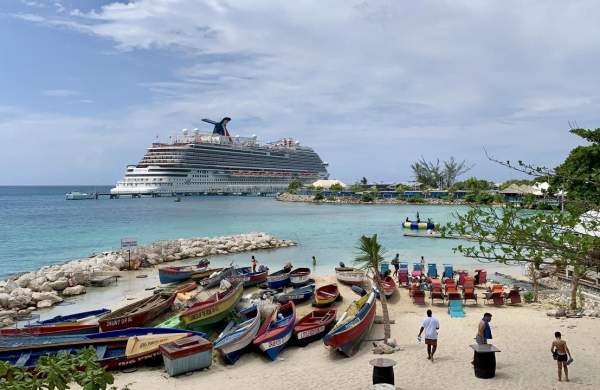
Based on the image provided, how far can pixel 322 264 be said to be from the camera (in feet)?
80.3

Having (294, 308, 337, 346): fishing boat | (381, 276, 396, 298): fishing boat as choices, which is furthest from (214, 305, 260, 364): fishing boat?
(381, 276, 396, 298): fishing boat

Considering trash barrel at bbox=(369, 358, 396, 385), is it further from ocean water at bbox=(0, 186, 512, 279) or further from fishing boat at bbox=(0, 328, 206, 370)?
ocean water at bbox=(0, 186, 512, 279)

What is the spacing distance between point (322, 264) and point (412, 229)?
743 inches

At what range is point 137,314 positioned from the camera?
12.3 metres

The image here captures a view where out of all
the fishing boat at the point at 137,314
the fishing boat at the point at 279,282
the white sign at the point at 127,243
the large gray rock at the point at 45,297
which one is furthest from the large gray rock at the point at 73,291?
the fishing boat at the point at 279,282

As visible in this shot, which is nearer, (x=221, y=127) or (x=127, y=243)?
(x=127, y=243)

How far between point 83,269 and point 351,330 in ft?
50.3

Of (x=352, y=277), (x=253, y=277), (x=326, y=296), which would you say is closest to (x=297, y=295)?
(x=326, y=296)

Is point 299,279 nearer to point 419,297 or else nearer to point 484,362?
point 419,297

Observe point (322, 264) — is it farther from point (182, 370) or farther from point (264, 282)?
point (182, 370)

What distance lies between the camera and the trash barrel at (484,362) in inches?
323

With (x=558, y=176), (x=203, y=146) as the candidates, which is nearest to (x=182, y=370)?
(x=558, y=176)

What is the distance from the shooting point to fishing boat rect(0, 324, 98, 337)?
36.9 ft

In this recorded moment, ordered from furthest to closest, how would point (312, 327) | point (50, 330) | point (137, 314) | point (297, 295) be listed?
point (297, 295) → point (137, 314) → point (50, 330) → point (312, 327)
